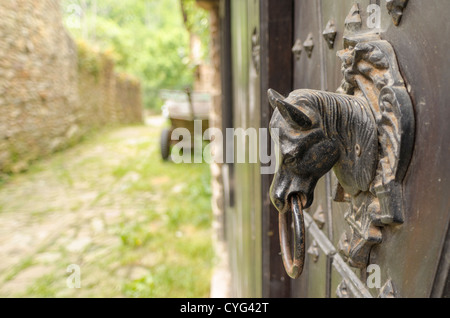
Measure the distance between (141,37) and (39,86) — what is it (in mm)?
14642

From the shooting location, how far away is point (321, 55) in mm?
799

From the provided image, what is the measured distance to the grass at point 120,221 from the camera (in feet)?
9.53

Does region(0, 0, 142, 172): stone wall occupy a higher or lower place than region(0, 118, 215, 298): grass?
higher

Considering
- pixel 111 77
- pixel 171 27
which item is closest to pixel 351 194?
pixel 111 77

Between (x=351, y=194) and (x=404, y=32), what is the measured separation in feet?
0.86

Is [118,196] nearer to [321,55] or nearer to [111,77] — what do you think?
[321,55]

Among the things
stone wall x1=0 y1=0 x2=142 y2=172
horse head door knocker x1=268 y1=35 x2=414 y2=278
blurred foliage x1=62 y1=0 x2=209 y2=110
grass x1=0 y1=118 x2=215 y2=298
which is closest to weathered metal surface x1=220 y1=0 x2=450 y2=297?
horse head door knocker x1=268 y1=35 x2=414 y2=278

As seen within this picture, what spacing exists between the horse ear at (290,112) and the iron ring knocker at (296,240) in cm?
11

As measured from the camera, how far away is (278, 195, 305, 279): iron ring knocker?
1.62 feet

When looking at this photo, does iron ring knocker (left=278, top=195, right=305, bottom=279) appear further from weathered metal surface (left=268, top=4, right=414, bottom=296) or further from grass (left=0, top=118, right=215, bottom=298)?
grass (left=0, top=118, right=215, bottom=298)
